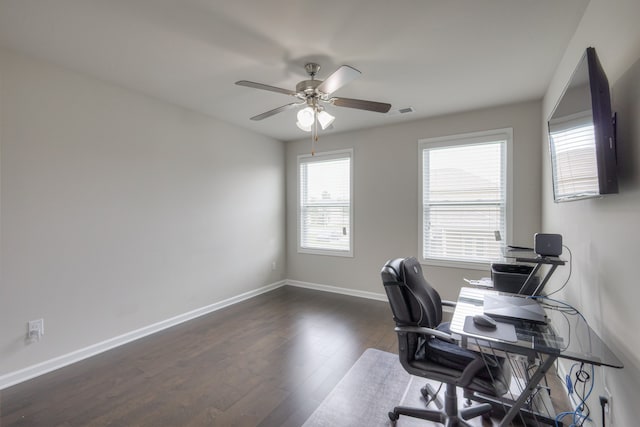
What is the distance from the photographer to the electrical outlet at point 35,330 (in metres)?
2.31

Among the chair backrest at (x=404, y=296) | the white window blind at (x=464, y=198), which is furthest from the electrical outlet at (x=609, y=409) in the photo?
the white window blind at (x=464, y=198)

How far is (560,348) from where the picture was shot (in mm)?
1195

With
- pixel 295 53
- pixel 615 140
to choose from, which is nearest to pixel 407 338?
pixel 615 140

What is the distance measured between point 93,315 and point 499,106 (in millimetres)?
4936

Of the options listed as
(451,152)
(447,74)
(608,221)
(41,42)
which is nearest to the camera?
(608,221)

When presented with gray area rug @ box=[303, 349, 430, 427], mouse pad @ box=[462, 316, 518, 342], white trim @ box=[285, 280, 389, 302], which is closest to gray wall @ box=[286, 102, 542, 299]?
white trim @ box=[285, 280, 389, 302]

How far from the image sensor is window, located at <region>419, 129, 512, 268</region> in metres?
3.52

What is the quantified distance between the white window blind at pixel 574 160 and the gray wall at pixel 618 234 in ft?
0.33

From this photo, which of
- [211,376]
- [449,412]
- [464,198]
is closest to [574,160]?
[449,412]

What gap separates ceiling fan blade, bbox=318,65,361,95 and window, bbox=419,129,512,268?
2.15m

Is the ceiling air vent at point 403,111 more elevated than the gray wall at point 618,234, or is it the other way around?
the ceiling air vent at point 403,111

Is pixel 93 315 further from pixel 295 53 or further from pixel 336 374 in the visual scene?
pixel 295 53

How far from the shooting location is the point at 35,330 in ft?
7.66

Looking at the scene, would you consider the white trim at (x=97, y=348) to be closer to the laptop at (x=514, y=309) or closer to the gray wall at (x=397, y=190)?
the gray wall at (x=397, y=190)
